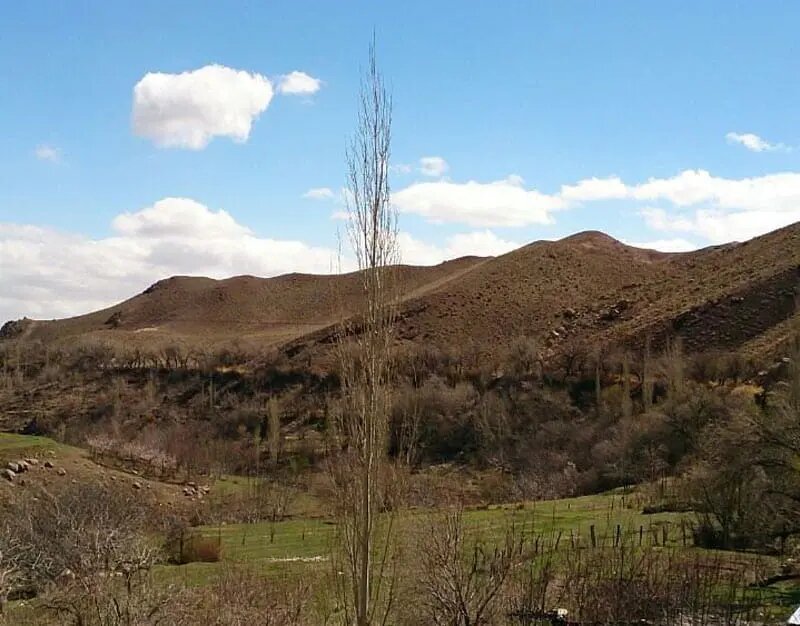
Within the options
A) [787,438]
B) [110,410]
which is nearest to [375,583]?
[787,438]

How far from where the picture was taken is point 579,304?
79375 mm

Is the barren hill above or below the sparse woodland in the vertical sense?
above

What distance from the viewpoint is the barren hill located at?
5941 cm

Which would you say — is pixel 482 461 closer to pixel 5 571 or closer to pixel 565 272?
pixel 5 571

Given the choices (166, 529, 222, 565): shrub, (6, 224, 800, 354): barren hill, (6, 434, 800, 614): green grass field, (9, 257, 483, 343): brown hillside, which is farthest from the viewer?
(9, 257, 483, 343): brown hillside

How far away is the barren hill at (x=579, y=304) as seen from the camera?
2339 inches

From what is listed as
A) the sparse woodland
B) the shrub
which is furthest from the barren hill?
the shrub

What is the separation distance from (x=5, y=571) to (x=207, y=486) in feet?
85.3

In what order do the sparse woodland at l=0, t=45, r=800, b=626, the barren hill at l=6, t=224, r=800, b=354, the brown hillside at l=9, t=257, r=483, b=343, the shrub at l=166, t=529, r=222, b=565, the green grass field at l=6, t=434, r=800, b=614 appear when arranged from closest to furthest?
the sparse woodland at l=0, t=45, r=800, b=626
the green grass field at l=6, t=434, r=800, b=614
the shrub at l=166, t=529, r=222, b=565
the barren hill at l=6, t=224, r=800, b=354
the brown hillside at l=9, t=257, r=483, b=343

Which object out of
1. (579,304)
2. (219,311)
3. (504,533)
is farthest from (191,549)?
(219,311)

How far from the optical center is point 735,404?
37500 mm

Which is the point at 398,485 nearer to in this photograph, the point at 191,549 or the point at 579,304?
the point at 191,549

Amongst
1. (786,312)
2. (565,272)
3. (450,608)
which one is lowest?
(450,608)

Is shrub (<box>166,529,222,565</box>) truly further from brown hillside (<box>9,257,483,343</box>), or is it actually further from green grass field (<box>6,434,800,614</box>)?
brown hillside (<box>9,257,483,343</box>)
